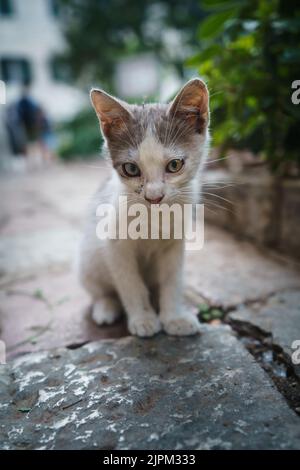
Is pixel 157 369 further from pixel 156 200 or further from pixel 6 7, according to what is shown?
pixel 6 7

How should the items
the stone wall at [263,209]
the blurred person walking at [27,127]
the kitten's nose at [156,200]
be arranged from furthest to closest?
the blurred person walking at [27,127] < the stone wall at [263,209] < the kitten's nose at [156,200]

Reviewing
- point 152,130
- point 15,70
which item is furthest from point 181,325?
point 15,70

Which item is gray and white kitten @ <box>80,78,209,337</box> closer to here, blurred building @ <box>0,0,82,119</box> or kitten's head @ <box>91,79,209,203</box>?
kitten's head @ <box>91,79,209,203</box>

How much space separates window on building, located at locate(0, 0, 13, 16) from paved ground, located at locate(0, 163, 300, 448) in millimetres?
15159

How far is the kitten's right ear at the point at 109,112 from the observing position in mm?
1359

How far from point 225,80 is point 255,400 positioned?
1.69m

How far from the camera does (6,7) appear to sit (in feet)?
44.7

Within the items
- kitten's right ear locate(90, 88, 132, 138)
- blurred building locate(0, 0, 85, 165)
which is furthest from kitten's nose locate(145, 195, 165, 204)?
blurred building locate(0, 0, 85, 165)

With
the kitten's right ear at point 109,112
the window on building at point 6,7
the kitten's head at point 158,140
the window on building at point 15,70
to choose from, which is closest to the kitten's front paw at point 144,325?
the kitten's head at point 158,140

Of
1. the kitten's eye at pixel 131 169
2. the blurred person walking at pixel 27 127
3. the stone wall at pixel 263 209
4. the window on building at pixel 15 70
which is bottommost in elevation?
the stone wall at pixel 263 209

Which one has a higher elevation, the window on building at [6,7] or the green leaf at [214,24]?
the window on building at [6,7]

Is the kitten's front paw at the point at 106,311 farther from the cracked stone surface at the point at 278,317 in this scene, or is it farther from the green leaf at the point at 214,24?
the green leaf at the point at 214,24

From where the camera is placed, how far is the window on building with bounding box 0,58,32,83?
1409 cm

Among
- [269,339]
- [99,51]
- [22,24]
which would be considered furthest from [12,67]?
[269,339]
